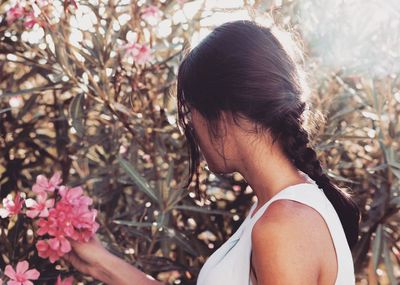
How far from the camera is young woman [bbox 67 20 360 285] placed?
4.22 ft

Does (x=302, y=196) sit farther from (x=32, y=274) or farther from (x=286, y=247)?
(x=32, y=274)

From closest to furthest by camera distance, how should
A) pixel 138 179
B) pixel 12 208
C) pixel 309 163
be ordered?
pixel 309 163 → pixel 12 208 → pixel 138 179

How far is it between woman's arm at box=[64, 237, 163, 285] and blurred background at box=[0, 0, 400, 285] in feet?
0.95

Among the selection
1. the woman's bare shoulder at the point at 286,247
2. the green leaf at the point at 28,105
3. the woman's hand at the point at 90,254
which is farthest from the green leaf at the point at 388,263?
the green leaf at the point at 28,105

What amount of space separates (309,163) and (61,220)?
0.56m

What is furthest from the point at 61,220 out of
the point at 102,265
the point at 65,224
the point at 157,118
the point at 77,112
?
the point at 157,118

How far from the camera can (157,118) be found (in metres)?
2.35

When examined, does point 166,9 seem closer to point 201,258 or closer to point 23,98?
point 23,98

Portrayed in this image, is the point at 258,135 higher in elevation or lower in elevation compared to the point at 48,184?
higher

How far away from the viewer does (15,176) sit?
2457mm

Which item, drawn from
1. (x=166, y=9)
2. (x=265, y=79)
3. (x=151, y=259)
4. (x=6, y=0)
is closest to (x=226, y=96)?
(x=265, y=79)

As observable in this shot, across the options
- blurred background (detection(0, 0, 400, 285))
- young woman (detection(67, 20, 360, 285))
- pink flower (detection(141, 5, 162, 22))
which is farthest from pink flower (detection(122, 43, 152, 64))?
young woman (detection(67, 20, 360, 285))

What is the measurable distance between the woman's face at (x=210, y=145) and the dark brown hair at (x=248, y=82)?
2 cm

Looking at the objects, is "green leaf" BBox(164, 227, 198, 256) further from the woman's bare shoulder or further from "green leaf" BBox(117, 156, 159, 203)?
the woman's bare shoulder
